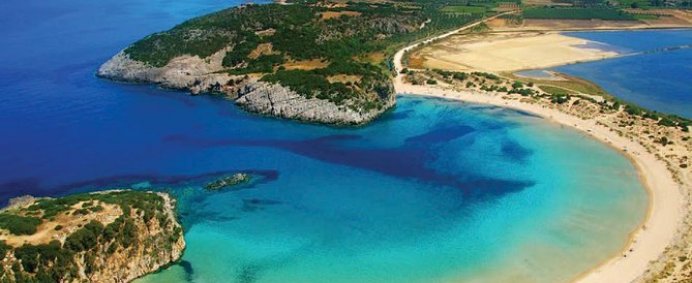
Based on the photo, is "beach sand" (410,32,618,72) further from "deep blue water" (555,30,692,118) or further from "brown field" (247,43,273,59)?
"brown field" (247,43,273,59)

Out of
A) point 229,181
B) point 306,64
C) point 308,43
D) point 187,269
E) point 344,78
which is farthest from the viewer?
point 308,43

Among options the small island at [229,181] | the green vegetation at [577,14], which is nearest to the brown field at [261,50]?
the small island at [229,181]

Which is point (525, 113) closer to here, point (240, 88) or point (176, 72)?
point (240, 88)

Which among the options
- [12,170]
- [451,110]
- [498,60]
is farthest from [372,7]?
[12,170]

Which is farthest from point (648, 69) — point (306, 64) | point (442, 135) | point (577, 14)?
point (306, 64)

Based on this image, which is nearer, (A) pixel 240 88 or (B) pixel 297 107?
(B) pixel 297 107

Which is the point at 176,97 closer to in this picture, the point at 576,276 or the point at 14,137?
the point at 14,137

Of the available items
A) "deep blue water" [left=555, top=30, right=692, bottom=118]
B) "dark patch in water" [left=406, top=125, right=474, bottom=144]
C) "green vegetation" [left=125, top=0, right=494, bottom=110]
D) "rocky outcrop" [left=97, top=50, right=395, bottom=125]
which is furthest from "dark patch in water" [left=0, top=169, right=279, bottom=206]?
"deep blue water" [left=555, top=30, right=692, bottom=118]
